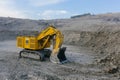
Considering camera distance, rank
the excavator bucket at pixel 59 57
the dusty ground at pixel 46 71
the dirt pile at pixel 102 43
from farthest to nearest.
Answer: the dirt pile at pixel 102 43, the excavator bucket at pixel 59 57, the dusty ground at pixel 46 71

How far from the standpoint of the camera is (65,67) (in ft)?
51.1

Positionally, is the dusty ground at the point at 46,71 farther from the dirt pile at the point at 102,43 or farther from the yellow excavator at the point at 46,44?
the dirt pile at the point at 102,43

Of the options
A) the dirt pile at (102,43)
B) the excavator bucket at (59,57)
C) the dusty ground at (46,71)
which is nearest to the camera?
the dusty ground at (46,71)

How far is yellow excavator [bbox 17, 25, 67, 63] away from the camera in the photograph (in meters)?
16.9

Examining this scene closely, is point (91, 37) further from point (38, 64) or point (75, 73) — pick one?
point (75, 73)

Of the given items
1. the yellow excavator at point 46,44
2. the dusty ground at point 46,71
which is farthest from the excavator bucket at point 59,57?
the dusty ground at point 46,71

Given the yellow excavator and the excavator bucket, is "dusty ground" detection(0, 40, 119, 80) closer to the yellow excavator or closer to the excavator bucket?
the excavator bucket

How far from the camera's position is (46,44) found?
1791 centimetres

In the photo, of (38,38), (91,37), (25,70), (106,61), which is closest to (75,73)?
(25,70)

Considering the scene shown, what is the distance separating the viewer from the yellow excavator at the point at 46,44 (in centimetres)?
1686

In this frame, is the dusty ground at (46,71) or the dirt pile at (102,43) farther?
the dirt pile at (102,43)

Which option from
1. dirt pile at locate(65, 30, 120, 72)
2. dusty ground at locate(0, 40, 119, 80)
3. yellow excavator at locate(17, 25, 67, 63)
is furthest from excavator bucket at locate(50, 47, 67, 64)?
dirt pile at locate(65, 30, 120, 72)

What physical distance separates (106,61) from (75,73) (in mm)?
3579

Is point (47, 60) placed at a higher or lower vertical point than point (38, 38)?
lower
